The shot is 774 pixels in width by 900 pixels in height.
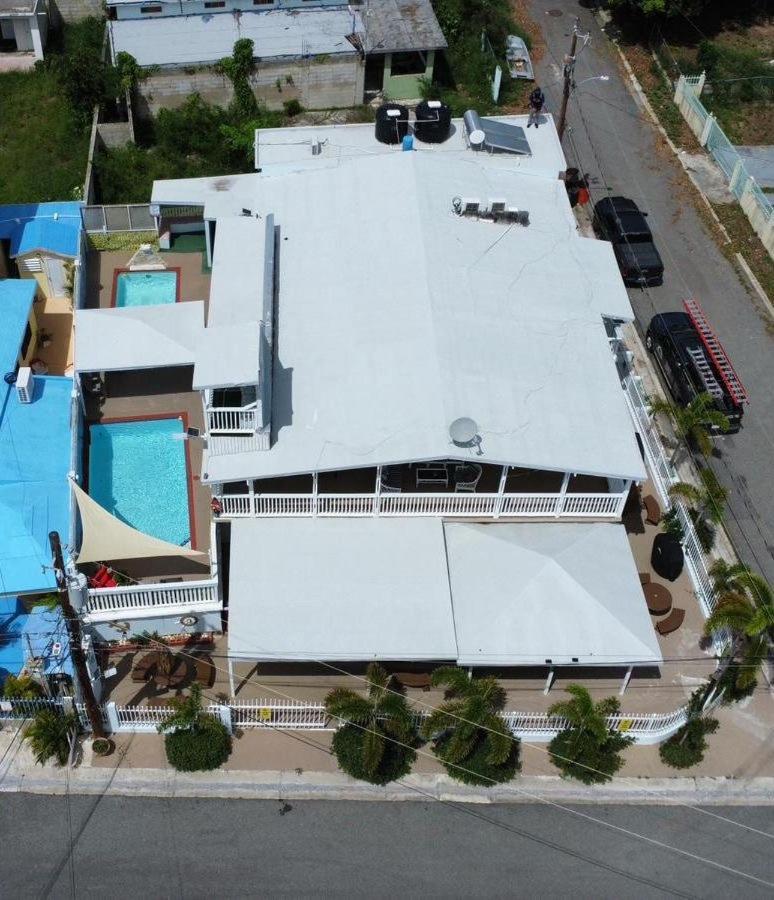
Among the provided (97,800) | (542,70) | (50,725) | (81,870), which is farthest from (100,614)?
(542,70)

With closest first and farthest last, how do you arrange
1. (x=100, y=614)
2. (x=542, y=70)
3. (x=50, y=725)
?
(x=50, y=725) → (x=100, y=614) → (x=542, y=70)

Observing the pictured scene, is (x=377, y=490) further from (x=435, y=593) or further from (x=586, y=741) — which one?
(x=586, y=741)

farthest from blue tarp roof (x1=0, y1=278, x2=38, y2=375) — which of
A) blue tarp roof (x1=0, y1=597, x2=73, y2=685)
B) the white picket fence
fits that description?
the white picket fence

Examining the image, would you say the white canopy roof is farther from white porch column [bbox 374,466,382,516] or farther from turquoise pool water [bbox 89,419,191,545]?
turquoise pool water [bbox 89,419,191,545]

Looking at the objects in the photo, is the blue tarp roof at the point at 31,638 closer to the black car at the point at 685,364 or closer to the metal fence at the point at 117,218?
the metal fence at the point at 117,218

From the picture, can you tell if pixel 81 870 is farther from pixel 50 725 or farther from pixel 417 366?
pixel 417 366

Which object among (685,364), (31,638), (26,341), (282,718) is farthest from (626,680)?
(26,341)

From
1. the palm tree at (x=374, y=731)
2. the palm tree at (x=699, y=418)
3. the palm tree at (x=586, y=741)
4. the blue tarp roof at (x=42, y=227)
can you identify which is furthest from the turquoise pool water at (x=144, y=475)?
the palm tree at (x=699, y=418)

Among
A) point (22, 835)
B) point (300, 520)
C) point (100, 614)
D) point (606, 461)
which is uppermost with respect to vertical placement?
Result: point (606, 461)
